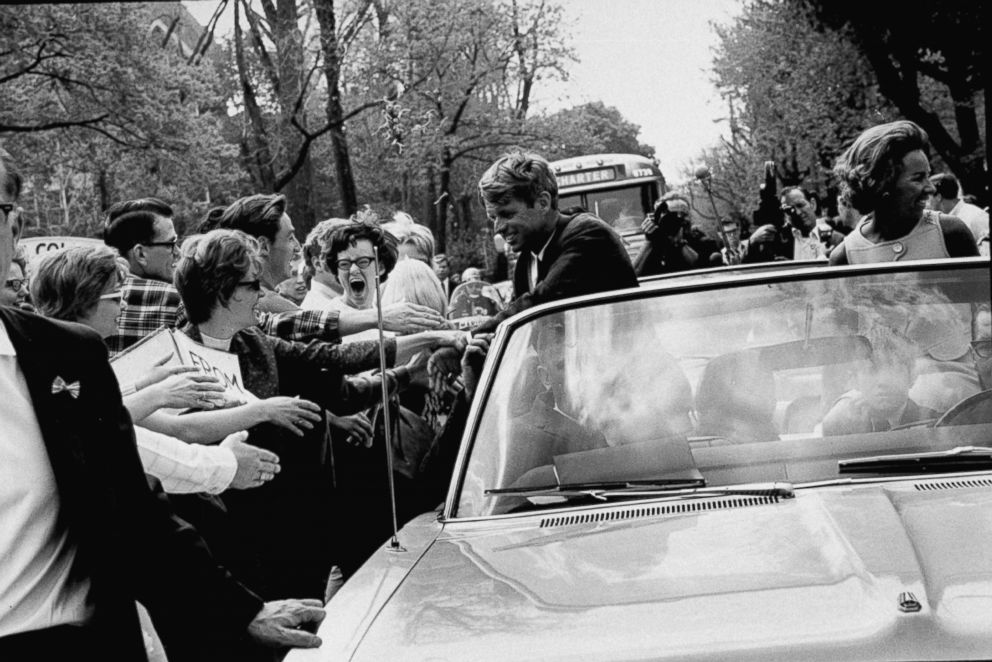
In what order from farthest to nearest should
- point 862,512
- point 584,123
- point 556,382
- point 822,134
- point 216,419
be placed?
point 584,123, point 822,134, point 216,419, point 556,382, point 862,512

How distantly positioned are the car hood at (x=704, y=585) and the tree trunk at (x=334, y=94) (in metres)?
20.7

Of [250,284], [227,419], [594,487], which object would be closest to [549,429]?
[594,487]

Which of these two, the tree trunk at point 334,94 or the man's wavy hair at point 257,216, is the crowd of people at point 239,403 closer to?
the man's wavy hair at point 257,216

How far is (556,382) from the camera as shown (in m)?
3.56

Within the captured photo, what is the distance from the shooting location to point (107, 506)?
7.77 ft

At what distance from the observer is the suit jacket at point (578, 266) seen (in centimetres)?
488

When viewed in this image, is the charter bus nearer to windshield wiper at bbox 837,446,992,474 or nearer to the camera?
the camera

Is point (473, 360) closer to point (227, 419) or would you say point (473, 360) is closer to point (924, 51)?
point (227, 419)

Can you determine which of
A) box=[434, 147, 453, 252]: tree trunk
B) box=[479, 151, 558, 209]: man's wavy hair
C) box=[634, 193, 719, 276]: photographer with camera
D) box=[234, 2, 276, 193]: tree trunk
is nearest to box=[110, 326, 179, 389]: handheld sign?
box=[479, 151, 558, 209]: man's wavy hair

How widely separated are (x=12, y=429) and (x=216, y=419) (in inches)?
70.1

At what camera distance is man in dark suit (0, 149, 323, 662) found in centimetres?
228

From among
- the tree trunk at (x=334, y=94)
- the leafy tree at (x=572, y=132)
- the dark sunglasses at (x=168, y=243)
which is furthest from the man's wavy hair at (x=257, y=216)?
the leafy tree at (x=572, y=132)

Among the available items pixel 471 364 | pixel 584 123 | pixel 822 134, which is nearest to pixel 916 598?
pixel 471 364

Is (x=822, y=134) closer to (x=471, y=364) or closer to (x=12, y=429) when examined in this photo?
(x=471, y=364)
